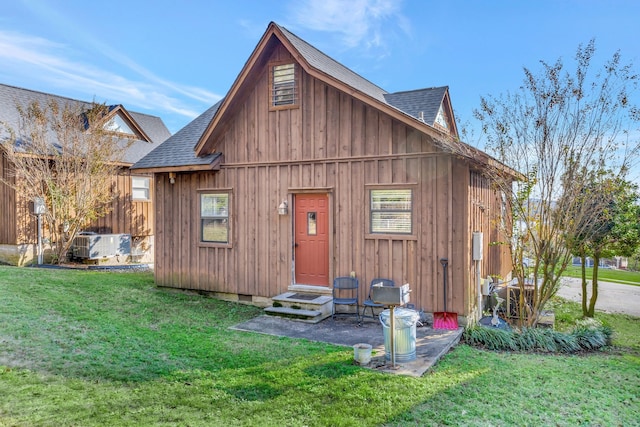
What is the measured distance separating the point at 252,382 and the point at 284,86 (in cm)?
651

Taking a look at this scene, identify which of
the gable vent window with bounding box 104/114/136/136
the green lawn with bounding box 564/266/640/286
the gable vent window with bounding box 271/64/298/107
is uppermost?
the gable vent window with bounding box 104/114/136/136

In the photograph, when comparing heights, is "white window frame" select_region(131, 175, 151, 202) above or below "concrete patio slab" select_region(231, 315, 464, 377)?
above

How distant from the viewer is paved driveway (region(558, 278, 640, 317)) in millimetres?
12125

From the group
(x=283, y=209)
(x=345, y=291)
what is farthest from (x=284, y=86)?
(x=345, y=291)

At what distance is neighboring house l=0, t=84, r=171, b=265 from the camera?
14484 mm

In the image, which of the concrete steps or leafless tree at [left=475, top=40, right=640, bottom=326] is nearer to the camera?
leafless tree at [left=475, top=40, right=640, bottom=326]

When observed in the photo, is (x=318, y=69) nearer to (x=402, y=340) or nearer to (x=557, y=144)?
(x=557, y=144)

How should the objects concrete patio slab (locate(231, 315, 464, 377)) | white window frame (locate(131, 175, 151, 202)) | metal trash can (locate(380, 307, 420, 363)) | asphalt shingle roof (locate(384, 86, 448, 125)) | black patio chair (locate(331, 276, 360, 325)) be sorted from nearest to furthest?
concrete patio slab (locate(231, 315, 464, 377)) → metal trash can (locate(380, 307, 420, 363)) → black patio chair (locate(331, 276, 360, 325)) → asphalt shingle roof (locate(384, 86, 448, 125)) → white window frame (locate(131, 175, 151, 202))

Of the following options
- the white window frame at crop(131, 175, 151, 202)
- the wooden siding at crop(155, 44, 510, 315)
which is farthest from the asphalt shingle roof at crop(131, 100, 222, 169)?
the white window frame at crop(131, 175, 151, 202)

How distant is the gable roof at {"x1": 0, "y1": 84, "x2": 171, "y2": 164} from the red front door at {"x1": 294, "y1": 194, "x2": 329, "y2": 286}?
447 inches

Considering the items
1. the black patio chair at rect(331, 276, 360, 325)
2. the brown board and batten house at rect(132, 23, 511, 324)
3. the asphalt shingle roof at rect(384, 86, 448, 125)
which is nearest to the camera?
the brown board and batten house at rect(132, 23, 511, 324)

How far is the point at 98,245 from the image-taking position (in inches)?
615

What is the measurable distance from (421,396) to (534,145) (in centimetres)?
522

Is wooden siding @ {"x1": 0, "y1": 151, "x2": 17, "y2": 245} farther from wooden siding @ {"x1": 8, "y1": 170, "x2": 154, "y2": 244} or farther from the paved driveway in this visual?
the paved driveway
